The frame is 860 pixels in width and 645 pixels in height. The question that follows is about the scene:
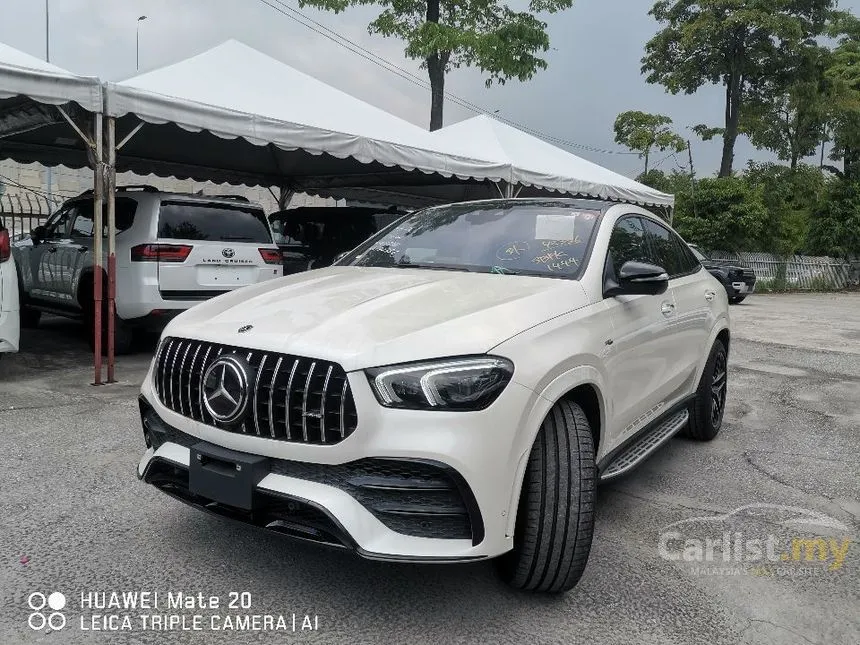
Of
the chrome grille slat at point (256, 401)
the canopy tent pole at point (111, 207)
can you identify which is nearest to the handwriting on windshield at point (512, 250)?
the chrome grille slat at point (256, 401)

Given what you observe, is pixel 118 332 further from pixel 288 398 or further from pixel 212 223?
pixel 288 398

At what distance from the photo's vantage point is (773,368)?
805cm

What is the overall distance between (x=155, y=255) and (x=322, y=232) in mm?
3587

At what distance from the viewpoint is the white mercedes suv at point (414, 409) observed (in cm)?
216

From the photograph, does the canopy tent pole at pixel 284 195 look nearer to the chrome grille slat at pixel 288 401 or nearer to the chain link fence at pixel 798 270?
the chrome grille slat at pixel 288 401

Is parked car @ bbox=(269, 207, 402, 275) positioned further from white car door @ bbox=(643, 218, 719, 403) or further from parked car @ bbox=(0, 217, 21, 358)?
white car door @ bbox=(643, 218, 719, 403)

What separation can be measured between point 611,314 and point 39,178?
18.8 m

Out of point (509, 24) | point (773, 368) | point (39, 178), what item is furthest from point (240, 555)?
point (39, 178)

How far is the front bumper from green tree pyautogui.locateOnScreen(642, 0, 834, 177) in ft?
95.4

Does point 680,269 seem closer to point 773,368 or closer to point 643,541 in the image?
point 643,541

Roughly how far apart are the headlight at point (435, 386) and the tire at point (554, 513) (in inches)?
14.3

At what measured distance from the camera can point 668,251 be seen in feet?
14.2

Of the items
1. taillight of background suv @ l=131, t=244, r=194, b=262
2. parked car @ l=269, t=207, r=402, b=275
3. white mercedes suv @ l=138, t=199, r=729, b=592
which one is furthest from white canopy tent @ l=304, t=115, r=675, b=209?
white mercedes suv @ l=138, t=199, r=729, b=592

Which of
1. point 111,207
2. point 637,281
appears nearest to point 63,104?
point 111,207
